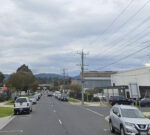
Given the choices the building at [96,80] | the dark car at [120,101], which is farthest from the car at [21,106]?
the building at [96,80]

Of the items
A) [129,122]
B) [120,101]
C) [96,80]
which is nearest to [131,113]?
[129,122]

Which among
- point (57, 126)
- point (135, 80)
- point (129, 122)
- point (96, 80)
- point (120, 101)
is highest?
point (96, 80)

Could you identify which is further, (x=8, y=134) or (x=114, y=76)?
(x=114, y=76)

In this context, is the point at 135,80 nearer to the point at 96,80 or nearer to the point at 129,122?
the point at 96,80

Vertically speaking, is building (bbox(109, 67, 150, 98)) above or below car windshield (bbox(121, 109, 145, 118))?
above

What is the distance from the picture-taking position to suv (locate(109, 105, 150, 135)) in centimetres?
1138

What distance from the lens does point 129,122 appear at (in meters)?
11.7

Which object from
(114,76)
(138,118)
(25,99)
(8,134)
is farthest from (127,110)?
(114,76)

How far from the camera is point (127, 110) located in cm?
1340

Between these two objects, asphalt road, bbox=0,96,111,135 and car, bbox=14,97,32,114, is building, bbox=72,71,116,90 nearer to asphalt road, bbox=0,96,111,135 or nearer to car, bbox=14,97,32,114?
car, bbox=14,97,32,114

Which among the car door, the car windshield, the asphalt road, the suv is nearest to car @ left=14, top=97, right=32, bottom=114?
the asphalt road

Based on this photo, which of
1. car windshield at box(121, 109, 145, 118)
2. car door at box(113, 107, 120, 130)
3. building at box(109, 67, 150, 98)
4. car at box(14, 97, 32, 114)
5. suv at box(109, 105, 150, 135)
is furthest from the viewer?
building at box(109, 67, 150, 98)

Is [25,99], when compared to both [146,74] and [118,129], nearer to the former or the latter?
[118,129]

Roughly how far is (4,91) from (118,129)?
5323cm
